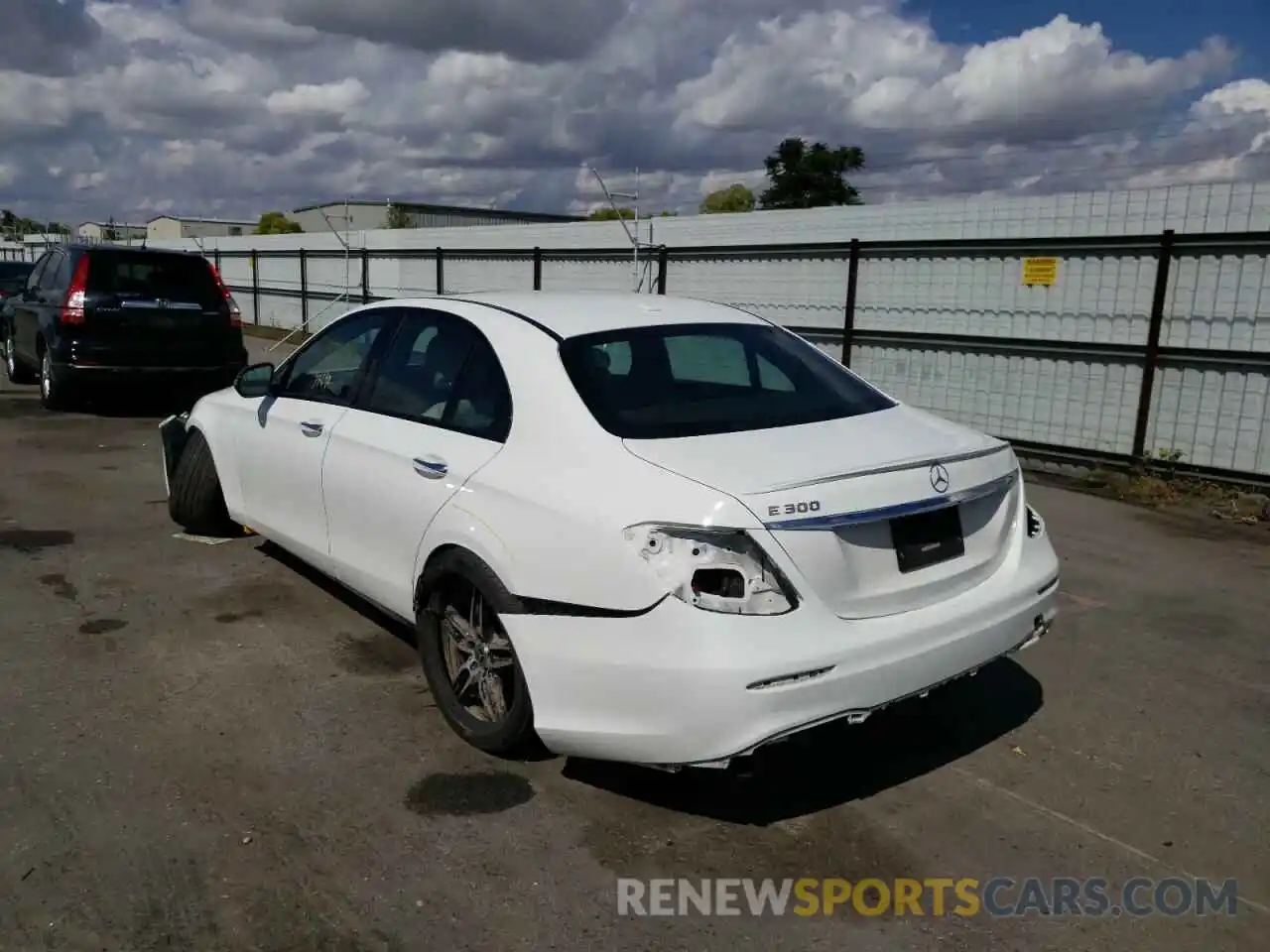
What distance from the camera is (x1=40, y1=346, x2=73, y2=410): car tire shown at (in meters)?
10.6

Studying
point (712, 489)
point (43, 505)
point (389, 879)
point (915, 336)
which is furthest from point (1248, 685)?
point (43, 505)

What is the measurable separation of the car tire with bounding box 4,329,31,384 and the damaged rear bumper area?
12.9m

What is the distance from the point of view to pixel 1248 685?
4.40 metres

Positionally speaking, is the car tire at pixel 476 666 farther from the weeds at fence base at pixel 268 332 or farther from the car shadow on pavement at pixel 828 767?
the weeds at fence base at pixel 268 332

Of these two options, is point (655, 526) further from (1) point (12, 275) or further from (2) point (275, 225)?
(2) point (275, 225)

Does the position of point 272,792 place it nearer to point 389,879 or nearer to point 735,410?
point 389,879

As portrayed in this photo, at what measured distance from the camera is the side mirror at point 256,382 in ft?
16.9

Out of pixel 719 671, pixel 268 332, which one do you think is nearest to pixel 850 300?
pixel 719 671

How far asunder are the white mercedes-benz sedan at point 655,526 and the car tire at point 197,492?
1703 mm

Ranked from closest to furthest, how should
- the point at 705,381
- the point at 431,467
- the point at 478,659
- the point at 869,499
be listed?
the point at 869,499 < the point at 478,659 < the point at 431,467 < the point at 705,381

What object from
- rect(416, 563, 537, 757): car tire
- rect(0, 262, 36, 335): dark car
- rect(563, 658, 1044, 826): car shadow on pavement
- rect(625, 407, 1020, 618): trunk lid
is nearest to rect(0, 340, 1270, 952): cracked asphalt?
rect(563, 658, 1044, 826): car shadow on pavement

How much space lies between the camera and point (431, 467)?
364cm

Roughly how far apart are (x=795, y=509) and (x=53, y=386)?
10587 millimetres

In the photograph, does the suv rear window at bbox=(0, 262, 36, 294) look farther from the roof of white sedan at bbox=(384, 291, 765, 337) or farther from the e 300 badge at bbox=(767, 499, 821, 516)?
the e 300 badge at bbox=(767, 499, 821, 516)
